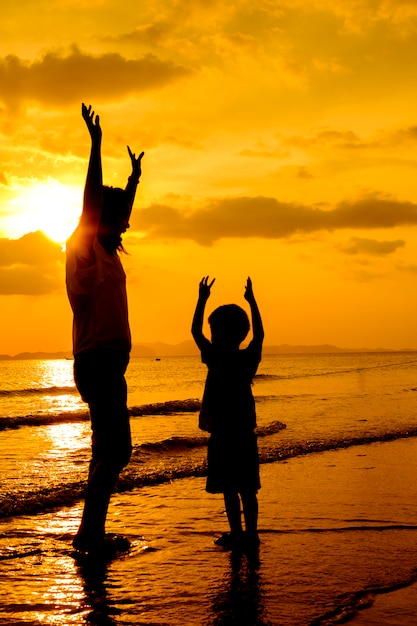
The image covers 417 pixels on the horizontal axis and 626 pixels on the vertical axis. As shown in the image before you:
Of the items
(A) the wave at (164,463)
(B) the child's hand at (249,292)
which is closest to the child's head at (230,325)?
(B) the child's hand at (249,292)

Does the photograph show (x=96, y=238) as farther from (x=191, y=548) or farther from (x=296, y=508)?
(x=296, y=508)

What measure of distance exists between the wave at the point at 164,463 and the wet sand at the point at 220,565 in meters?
0.36

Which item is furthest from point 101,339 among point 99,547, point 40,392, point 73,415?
point 40,392

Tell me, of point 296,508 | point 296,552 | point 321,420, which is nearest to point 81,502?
point 296,508

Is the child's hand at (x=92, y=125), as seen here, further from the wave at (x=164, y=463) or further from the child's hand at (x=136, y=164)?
the wave at (x=164, y=463)

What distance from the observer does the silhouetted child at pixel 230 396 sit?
471 centimetres

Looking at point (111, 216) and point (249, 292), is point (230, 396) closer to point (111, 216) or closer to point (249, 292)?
point (249, 292)

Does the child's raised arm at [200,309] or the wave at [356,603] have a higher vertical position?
the child's raised arm at [200,309]

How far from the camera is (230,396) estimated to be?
478 cm

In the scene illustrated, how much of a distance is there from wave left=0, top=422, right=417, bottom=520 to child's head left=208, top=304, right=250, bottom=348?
5.46ft

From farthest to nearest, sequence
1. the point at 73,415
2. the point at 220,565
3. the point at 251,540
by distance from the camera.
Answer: the point at 73,415 → the point at 251,540 → the point at 220,565

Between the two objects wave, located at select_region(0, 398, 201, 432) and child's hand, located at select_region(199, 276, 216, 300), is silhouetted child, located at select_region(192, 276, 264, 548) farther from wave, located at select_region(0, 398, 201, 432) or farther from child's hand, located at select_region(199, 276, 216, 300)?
wave, located at select_region(0, 398, 201, 432)

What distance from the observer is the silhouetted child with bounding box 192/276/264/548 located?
4.71 metres

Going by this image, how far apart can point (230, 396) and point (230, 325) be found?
18.6 inches
